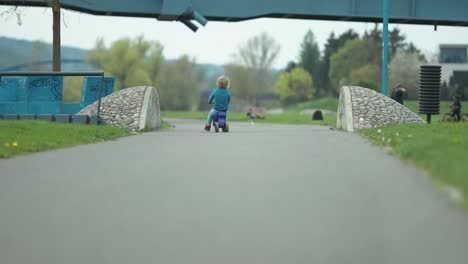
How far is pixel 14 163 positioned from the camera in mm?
10953

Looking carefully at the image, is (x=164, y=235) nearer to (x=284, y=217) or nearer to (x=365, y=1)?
(x=284, y=217)

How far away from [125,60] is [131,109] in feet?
231

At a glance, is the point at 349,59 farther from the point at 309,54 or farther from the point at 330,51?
the point at 309,54

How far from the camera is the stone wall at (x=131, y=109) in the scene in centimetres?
2161

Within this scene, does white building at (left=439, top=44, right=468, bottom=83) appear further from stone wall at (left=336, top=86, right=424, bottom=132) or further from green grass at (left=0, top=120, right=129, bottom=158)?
green grass at (left=0, top=120, right=129, bottom=158)

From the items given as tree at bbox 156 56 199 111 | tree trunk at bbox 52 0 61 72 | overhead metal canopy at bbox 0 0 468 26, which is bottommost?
tree at bbox 156 56 199 111

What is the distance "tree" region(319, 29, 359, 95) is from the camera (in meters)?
118

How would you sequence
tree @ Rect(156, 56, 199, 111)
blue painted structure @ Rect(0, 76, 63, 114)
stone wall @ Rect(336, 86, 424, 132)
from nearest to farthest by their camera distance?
stone wall @ Rect(336, 86, 424, 132) → blue painted structure @ Rect(0, 76, 63, 114) → tree @ Rect(156, 56, 199, 111)

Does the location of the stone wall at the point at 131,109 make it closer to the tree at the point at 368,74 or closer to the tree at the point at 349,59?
the tree at the point at 368,74

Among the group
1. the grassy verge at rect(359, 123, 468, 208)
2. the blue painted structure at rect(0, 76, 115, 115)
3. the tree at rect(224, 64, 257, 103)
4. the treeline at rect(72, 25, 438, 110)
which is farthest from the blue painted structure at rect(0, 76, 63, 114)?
the tree at rect(224, 64, 257, 103)

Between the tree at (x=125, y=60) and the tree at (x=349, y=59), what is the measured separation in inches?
979

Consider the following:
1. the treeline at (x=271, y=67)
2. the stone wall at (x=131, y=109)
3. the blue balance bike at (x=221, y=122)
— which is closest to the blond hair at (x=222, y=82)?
the blue balance bike at (x=221, y=122)

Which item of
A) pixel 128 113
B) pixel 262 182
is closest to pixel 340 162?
pixel 262 182

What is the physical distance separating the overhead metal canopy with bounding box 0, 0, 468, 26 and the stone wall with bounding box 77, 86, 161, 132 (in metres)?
9.98
